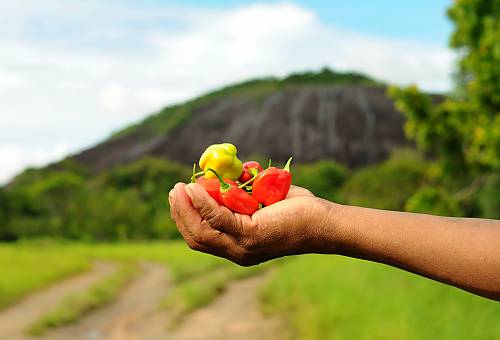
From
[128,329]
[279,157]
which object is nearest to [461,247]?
[128,329]

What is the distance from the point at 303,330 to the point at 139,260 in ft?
77.1

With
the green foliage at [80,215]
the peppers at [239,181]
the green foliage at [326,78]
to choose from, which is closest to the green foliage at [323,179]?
the green foliage at [80,215]

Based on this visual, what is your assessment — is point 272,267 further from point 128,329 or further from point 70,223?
point 70,223

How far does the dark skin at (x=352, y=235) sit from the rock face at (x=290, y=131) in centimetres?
8844

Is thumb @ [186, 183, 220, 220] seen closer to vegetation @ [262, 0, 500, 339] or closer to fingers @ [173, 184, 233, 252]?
fingers @ [173, 184, 233, 252]

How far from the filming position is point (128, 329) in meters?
16.2

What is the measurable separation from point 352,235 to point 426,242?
0.27 meters

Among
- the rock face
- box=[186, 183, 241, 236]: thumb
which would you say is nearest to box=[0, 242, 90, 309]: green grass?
box=[186, 183, 241, 236]: thumb

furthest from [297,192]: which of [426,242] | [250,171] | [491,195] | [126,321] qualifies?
[126,321]

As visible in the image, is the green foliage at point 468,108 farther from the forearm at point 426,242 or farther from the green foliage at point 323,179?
the green foliage at point 323,179

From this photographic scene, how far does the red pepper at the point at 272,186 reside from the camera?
3.03 metres

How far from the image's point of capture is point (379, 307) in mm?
9703

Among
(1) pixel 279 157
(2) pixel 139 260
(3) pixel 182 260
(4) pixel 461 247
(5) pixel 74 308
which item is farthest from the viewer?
(1) pixel 279 157

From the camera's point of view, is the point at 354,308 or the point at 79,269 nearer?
the point at 354,308
